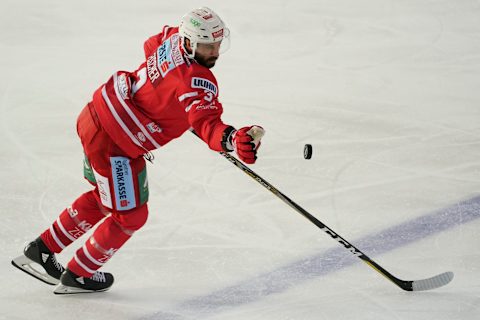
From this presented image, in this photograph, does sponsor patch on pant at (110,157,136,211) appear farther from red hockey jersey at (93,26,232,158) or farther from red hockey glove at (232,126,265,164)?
red hockey glove at (232,126,265,164)

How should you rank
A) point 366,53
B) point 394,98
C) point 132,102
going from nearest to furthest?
1. point 132,102
2. point 394,98
3. point 366,53

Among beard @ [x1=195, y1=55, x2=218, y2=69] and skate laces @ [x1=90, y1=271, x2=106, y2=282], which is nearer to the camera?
beard @ [x1=195, y1=55, x2=218, y2=69]

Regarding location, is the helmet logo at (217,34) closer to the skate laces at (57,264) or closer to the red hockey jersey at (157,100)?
the red hockey jersey at (157,100)

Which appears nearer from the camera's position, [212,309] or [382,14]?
[212,309]

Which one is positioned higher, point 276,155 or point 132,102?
point 132,102

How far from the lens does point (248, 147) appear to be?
3164 millimetres

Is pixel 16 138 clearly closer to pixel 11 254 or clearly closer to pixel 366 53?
pixel 11 254

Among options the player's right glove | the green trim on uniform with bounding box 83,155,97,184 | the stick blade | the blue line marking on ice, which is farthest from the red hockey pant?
the stick blade

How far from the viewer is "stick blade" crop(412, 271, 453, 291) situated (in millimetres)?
3814

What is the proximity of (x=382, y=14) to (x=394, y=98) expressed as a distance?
1.74 meters

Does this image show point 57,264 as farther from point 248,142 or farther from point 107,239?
point 248,142

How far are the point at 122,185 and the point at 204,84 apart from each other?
1.93ft

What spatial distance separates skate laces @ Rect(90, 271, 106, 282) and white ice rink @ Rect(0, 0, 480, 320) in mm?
84

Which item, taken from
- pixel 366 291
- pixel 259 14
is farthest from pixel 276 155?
pixel 259 14
